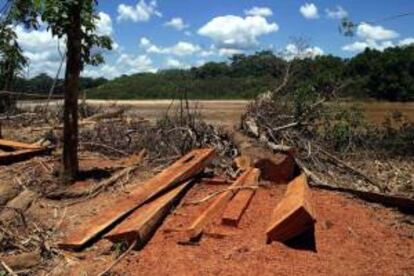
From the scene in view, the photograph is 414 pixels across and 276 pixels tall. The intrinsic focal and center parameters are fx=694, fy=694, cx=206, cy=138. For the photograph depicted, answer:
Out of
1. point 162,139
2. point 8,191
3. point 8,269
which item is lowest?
point 8,269

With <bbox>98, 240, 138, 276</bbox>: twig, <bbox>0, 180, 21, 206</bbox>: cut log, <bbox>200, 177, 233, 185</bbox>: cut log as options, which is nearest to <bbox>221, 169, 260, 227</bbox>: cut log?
<bbox>200, 177, 233, 185</bbox>: cut log

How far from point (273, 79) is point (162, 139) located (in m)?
4.08

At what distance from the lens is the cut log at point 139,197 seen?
23.9 feet

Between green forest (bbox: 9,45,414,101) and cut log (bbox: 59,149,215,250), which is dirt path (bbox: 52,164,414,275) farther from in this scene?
green forest (bbox: 9,45,414,101)

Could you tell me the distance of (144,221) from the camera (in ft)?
23.6

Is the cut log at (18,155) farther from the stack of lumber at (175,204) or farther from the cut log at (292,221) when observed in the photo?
the cut log at (292,221)

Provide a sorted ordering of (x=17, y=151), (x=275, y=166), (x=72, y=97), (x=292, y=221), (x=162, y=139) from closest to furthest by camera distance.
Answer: (x=292, y=221), (x=275, y=166), (x=72, y=97), (x=17, y=151), (x=162, y=139)

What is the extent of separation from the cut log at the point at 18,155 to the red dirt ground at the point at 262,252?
3.70m

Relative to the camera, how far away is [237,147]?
1063cm

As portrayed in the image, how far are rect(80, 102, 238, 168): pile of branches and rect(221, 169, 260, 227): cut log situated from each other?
1520 millimetres

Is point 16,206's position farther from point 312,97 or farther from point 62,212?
point 312,97

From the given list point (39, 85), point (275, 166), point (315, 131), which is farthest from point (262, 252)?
point (39, 85)

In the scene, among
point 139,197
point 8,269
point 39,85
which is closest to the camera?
point 8,269

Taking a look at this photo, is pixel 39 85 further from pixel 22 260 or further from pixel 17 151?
pixel 22 260
